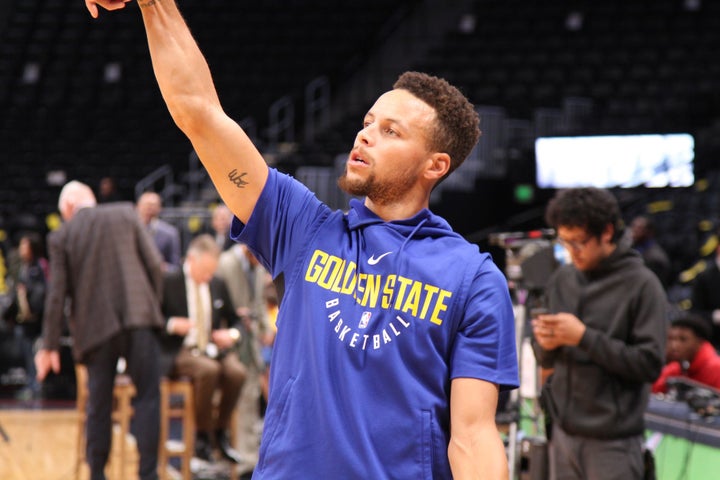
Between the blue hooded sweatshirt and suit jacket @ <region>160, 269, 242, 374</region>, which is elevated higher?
the blue hooded sweatshirt

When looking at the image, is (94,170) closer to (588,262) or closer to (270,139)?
(270,139)

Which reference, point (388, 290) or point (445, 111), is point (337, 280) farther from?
point (445, 111)

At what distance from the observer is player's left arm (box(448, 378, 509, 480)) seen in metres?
1.93

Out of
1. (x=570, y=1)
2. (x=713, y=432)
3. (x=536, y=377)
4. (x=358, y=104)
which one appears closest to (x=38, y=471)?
(x=536, y=377)

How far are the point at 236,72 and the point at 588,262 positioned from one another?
48.0ft

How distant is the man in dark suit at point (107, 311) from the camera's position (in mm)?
5906

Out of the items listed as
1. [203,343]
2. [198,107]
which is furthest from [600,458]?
[203,343]

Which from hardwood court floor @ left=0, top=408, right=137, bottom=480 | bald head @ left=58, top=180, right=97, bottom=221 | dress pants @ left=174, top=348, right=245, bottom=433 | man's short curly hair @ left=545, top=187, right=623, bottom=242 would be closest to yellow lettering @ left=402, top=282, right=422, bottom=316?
man's short curly hair @ left=545, top=187, right=623, bottom=242

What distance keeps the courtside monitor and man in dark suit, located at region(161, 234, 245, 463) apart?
24.8 ft

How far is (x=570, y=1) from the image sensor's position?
1725 centimetres

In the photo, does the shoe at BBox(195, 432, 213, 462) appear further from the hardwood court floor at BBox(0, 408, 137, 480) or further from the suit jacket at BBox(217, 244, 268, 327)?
the suit jacket at BBox(217, 244, 268, 327)

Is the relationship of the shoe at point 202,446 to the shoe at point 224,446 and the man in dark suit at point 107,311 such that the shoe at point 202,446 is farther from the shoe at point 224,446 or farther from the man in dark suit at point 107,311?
the man in dark suit at point 107,311

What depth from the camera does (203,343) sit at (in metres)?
7.34

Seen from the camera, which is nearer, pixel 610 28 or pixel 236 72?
pixel 610 28
